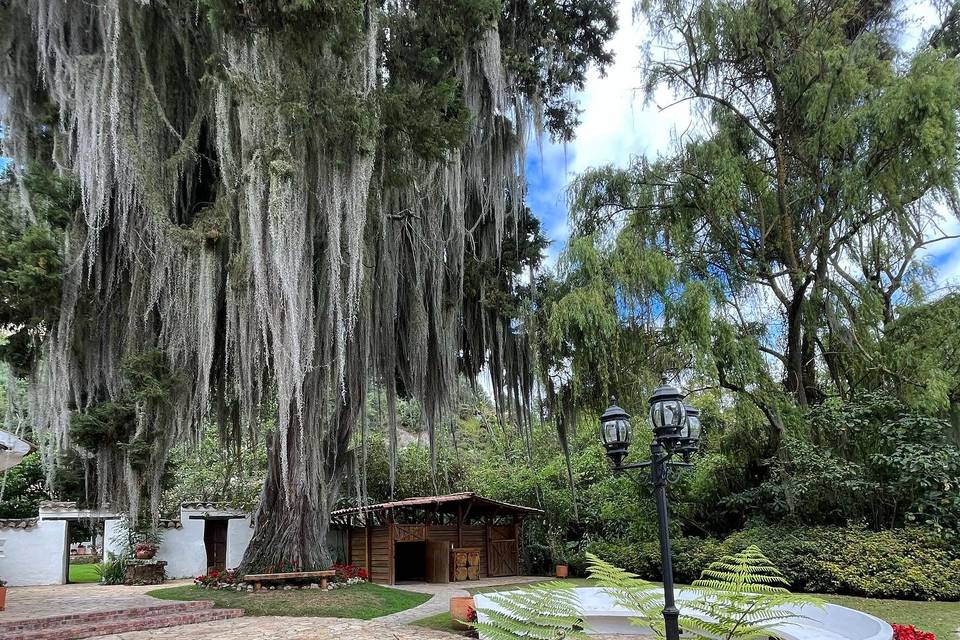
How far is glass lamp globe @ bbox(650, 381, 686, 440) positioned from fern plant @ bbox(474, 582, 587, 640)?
172 centimetres

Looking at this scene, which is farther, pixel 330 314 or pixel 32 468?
pixel 32 468

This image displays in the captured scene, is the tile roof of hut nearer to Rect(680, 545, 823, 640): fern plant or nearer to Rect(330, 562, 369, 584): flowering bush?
Rect(330, 562, 369, 584): flowering bush

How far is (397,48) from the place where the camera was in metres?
8.89

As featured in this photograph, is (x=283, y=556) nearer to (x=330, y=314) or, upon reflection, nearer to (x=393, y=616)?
(x=393, y=616)

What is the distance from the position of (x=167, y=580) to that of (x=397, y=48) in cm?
1261

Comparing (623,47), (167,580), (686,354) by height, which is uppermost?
(623,47)

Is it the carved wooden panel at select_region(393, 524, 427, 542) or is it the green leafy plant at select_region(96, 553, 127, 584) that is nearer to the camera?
the carved wooden panel at select_region(393, 524, 427, 542)

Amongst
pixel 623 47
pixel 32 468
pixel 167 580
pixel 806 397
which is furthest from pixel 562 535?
pixel 32 468

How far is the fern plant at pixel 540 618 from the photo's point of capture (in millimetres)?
2332

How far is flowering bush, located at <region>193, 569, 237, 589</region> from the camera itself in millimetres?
9726

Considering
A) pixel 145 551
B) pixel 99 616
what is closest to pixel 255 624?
pixel 99 616

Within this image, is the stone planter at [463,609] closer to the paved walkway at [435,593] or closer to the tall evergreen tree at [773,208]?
the paved walkway at [435,593]

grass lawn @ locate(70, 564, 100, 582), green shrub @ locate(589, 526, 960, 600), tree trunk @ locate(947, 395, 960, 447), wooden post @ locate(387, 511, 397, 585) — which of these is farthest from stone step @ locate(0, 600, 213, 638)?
tree trunk @ locate(947, 395, 960, 447)

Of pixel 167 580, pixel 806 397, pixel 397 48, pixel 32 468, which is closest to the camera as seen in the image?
pixel 397 48
